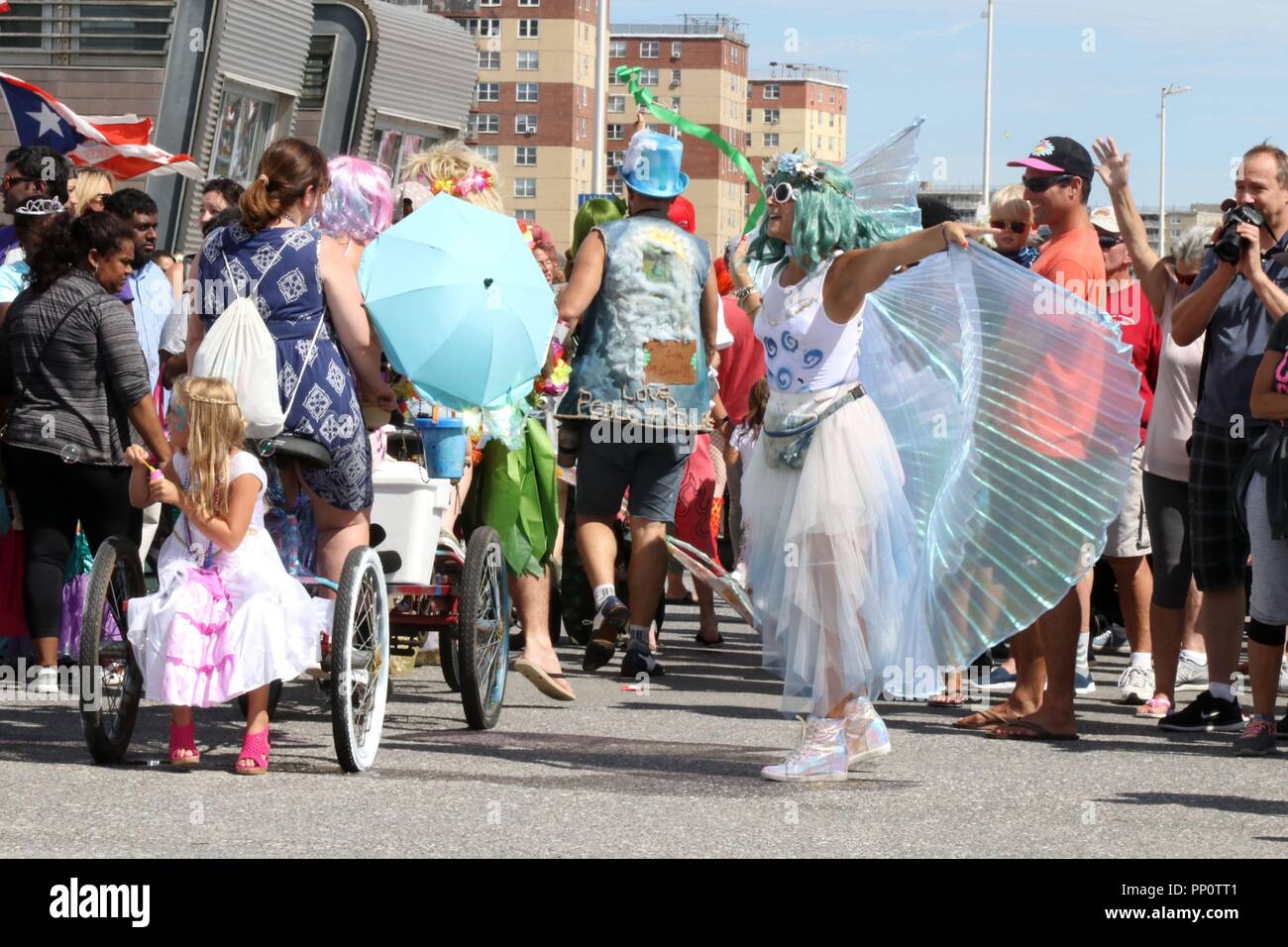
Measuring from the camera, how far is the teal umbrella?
764 centimetres

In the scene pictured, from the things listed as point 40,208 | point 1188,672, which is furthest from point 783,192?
point 1188,672

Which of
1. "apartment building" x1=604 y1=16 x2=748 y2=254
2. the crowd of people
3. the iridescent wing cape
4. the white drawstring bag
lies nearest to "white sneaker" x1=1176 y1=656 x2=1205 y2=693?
the crowd of people

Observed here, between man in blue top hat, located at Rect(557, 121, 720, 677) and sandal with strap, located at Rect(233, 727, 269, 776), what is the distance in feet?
8.24

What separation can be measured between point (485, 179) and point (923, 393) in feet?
7.17

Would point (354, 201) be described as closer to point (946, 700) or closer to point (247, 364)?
point (247, 364)

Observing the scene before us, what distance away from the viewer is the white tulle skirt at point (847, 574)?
7180 millimetres

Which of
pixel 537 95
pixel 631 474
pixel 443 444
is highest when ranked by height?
pixel 537 95

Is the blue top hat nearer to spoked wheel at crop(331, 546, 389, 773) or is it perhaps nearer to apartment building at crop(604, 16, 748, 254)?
spoked wheel at crop(331, 546, 389, 773)

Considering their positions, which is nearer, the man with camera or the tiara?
the man with camera

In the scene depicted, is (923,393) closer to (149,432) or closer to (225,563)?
(225,563)

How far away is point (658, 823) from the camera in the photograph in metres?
6.43

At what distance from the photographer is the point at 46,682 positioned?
355 inches

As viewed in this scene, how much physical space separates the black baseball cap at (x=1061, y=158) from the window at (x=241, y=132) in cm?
1652

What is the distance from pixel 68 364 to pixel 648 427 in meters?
2.47
